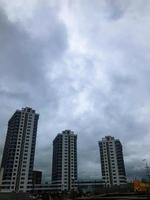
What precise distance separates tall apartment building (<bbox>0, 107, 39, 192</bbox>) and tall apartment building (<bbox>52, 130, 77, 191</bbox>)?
27.2m

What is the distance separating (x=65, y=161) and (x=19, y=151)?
35.0 m

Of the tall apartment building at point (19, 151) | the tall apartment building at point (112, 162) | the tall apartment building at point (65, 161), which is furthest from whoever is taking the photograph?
the tall apartment building at point (112, 162)

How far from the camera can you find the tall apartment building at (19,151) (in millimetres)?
102500

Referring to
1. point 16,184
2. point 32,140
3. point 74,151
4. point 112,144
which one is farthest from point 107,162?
point 16,184

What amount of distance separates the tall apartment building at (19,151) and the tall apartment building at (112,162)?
1988 inches

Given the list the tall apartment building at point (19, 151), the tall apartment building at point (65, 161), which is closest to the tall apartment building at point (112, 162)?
the tall apartment building at point (65, 161)

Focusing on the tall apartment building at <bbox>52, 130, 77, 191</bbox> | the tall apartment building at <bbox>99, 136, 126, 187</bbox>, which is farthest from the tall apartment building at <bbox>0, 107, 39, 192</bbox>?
the tall apartment building at <bbox>99, 136, 126, 187</bbox>

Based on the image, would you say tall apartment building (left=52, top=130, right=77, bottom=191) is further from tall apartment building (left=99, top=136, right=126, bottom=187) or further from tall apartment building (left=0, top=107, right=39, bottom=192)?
tall apartment building (left=0, top=107, right=39, bottom=192)

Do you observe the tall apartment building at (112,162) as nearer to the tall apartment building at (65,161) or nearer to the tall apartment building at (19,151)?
the tall apartment building at (65,161)

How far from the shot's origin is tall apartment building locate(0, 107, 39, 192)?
10250 centimetres

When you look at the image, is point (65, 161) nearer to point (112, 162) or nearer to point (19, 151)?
point (112, 162)

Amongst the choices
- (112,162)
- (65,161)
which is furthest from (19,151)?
(112,162)

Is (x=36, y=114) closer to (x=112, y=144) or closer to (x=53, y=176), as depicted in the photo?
(x=53, y=176)

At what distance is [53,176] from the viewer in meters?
138
